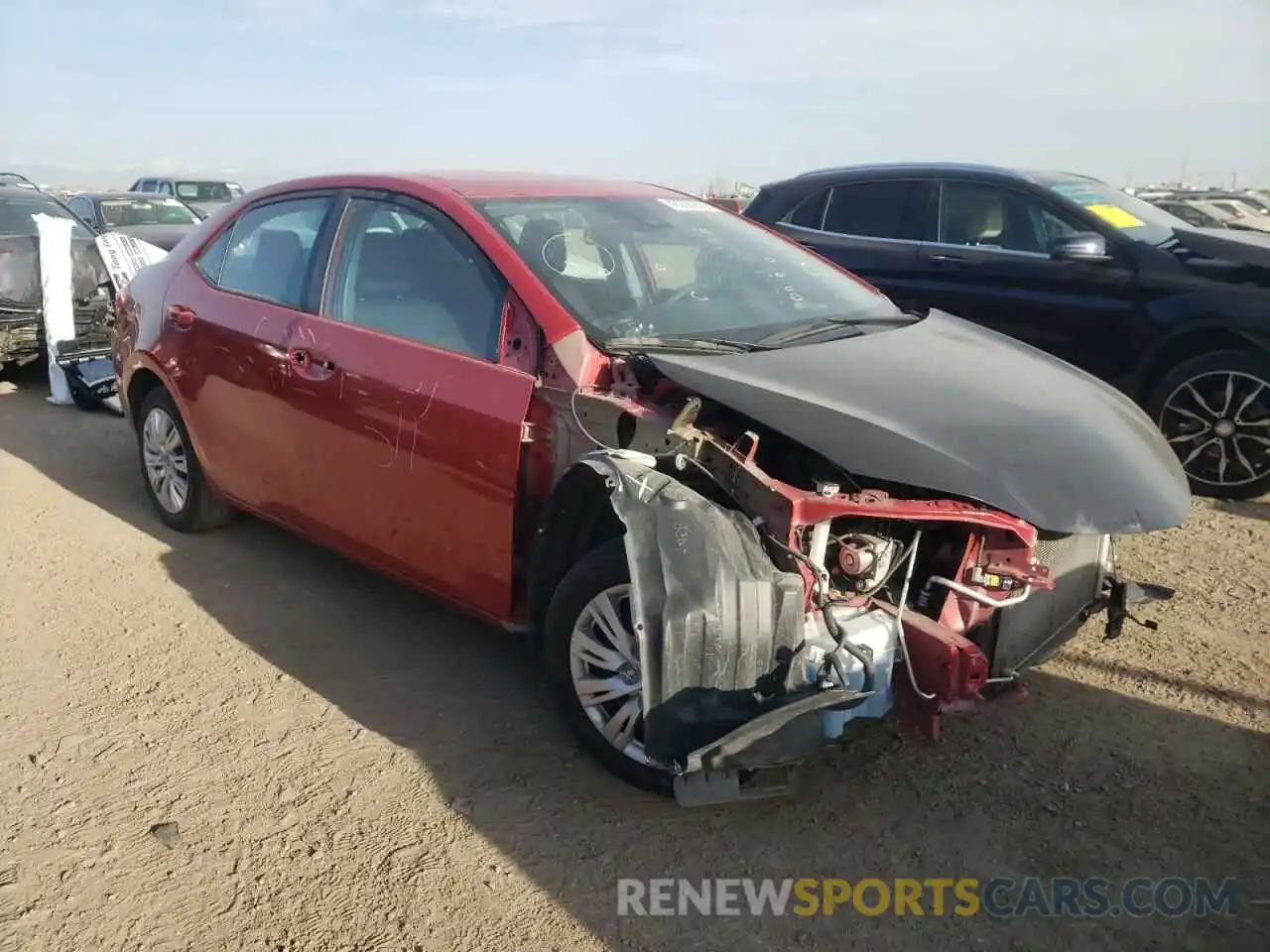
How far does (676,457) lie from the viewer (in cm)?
306

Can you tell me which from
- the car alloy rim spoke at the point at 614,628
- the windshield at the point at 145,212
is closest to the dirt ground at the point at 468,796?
the car alloy rim spoke at the point at 614,628

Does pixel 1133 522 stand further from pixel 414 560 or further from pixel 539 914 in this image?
pixel 414 560

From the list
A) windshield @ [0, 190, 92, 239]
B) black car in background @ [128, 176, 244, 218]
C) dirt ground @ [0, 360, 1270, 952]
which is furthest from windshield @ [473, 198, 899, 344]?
black car in background @ [128, 176, 244, 218]

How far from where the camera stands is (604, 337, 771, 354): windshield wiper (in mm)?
3367

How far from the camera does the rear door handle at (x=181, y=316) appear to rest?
4.75m

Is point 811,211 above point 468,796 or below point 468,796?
above

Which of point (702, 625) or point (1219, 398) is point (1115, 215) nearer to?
point (1219, 398)

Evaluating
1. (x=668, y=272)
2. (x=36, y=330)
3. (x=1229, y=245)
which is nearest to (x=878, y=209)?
(x=1229, y=245)

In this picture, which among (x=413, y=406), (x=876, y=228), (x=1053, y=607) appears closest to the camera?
(x=1053, y=607)

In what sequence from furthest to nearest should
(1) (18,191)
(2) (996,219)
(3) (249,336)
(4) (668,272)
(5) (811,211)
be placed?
(1) (18,191)
(5) (811,211)
(2) (996,219)
(3) (249,336)
(4) (668,272)

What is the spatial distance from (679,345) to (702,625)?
1055 millimetres

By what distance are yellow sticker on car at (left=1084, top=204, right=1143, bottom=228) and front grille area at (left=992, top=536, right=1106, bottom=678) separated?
11.0ft

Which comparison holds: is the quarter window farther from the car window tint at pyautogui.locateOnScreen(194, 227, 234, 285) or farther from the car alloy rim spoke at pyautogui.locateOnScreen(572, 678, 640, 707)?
the car alloy rim spoke at pyautogui.locateOnScreen(572, 678, 640, 707)

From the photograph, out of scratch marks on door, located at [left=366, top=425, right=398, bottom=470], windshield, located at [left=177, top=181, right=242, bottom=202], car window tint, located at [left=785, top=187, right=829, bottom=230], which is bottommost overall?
scratch marks on door, located at [left=366, top=425, right=398, bottom=470]
